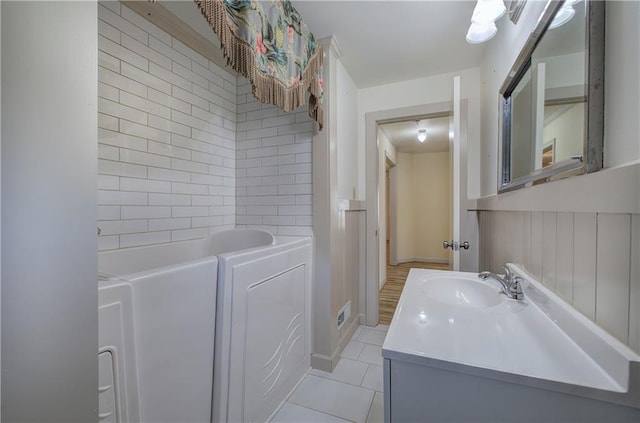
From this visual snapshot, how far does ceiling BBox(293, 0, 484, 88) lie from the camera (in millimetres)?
1472

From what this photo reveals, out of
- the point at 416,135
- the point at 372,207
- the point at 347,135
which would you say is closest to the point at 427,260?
the point at 416,135

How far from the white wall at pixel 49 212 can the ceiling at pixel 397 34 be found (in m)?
1.48

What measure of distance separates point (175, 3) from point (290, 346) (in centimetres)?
209

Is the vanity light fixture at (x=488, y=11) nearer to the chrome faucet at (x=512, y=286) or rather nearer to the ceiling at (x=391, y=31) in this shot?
the ceiling at (x=391, y=31)

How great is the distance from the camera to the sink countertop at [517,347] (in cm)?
50

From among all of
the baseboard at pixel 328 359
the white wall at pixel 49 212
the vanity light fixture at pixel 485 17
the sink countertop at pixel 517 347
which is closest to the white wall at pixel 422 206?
the baseboard at pixel 328 359

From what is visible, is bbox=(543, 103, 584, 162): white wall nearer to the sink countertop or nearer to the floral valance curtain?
the sink countertop

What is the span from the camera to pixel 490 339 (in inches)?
27.0

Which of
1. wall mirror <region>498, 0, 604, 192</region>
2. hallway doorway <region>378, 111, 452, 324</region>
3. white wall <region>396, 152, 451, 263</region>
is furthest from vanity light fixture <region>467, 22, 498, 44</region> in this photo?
white wall <region>396, 152, 451, 263</region>

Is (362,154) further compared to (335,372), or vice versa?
(362,154)

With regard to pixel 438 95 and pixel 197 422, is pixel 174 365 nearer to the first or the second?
pixel 197 422

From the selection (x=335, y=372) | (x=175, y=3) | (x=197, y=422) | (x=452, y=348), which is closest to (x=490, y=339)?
(x=452, y=348)

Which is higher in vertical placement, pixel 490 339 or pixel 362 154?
pixel 362 154

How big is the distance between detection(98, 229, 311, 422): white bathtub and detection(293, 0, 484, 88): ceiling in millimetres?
1387
